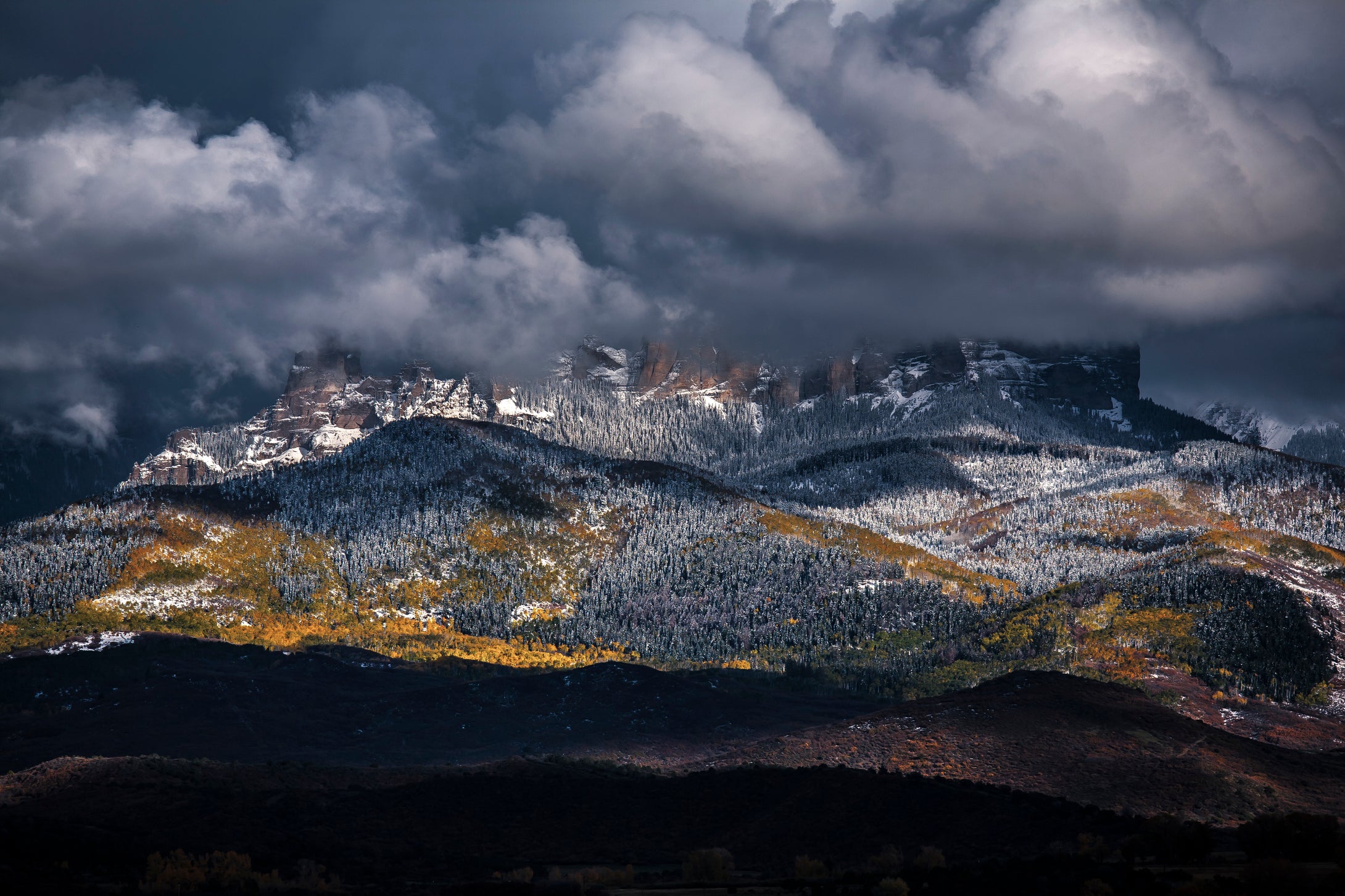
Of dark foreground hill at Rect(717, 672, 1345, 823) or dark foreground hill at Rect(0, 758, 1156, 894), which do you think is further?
dark foreground hill at Rect(717, 672, 1345, 823)

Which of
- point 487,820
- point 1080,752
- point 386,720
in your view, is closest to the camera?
point 487,820

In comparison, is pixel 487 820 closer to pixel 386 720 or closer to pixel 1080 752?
pixel 1080 752

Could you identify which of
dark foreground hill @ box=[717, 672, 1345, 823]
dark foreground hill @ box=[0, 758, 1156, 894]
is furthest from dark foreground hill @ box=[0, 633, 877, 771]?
dark foreground hill @ box=[0, 758, 1156, 894]

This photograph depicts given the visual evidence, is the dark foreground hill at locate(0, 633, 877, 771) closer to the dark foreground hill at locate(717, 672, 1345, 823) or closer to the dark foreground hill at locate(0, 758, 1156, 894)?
the dark foreground hill at locate(717, 672, 1345, 823)

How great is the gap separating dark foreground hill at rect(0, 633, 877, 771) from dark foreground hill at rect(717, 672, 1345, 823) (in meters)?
34.3

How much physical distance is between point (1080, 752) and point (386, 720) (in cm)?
11082

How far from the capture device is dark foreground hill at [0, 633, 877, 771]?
540 ft

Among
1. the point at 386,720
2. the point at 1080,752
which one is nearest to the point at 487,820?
the point at 1080,752

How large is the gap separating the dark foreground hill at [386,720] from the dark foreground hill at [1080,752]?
3426 cm

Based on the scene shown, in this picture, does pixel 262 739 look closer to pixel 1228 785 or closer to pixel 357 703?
pixel 357 703

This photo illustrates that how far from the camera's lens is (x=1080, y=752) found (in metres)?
119

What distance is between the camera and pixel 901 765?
122 m

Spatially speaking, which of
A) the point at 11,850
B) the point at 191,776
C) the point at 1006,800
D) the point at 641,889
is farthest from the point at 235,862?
the point at 1006,800

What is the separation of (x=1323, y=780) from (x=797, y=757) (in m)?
53.1
